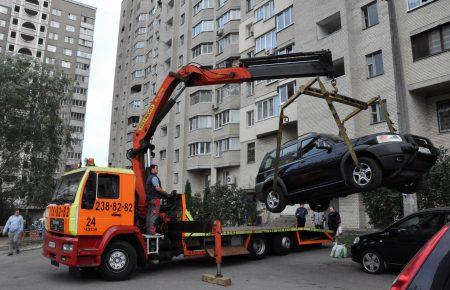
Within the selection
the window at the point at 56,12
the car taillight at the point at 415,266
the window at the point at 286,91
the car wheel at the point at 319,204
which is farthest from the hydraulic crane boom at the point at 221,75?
the window at the point at 56,12

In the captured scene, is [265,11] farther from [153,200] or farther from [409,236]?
[409,236]

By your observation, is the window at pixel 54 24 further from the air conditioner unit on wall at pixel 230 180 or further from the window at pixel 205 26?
the air conditioner unit on wall at pixel 230 180

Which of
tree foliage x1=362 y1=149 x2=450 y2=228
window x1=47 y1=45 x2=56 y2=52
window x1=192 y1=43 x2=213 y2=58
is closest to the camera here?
tree foliage x1=362 y1=149 x2=450 y2=228

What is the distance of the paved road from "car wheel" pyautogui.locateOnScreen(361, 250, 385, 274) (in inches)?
7.3

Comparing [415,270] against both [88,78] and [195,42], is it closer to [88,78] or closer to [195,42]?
[195,42]

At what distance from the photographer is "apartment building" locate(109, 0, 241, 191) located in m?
38.4

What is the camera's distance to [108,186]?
1046 cm

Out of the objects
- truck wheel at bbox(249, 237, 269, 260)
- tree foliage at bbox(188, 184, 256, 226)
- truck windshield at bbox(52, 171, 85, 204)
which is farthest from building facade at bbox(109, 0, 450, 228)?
truck windshield at bbox(52, 171, 85, 204)

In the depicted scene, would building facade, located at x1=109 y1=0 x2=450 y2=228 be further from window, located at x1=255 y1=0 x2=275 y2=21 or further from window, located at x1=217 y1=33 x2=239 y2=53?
window, located at x1=217 y1=33 x2=239 y2=53

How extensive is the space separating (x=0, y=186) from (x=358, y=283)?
22.4 m

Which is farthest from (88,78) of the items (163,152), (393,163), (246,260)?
(393,163)

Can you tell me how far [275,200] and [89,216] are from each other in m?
4.56

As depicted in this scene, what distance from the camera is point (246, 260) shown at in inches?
536

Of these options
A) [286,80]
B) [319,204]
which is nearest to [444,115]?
[286,80]
